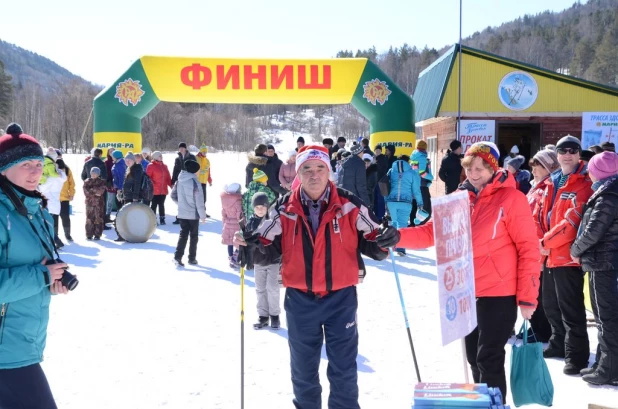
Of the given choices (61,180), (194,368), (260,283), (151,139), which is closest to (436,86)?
(61,180)

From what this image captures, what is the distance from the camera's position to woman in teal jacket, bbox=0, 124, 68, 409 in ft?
8.17

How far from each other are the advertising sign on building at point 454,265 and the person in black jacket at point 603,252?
1286 millimetres

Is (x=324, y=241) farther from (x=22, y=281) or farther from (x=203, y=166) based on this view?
(x=203, y=166)

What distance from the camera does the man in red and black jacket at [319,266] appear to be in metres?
3.11

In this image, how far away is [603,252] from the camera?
4.04m

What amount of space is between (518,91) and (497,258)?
1344 cm

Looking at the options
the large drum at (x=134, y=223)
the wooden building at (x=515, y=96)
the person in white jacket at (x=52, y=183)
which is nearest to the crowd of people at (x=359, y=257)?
the person in white jacket at (x=52, y=183)

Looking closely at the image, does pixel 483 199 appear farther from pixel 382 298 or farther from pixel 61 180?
pixel 61 180

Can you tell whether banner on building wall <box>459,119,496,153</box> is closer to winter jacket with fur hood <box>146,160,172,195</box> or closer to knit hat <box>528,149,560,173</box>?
winter jacket with fur hood <box>146,160,172,195</box>

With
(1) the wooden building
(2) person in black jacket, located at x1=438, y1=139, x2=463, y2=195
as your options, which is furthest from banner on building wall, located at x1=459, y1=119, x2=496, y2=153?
(2) person in black jacket, located at x1=438, y1=139, x2=463, y2=195

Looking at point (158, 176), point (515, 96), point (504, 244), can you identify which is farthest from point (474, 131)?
point (504, 244)

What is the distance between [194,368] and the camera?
179 inches

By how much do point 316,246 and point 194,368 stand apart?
2.05 metres

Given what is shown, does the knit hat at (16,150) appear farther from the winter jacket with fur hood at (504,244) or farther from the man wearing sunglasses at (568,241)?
the man wearing sunglasses at (568,241)
